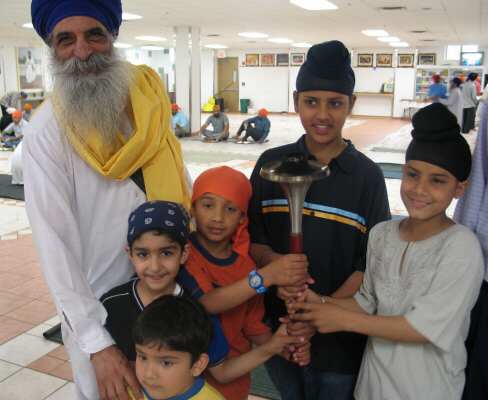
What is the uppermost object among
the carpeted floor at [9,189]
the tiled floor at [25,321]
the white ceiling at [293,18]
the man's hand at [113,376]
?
the white ceiling at [293,18]

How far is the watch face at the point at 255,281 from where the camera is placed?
1.45 m

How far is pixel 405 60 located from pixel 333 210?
2390 cm

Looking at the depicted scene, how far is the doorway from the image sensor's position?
85.0ft

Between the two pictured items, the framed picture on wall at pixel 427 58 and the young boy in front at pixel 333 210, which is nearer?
the young boy in front at pixel 333 210

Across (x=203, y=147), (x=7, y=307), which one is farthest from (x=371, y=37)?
(x=7, y=307)

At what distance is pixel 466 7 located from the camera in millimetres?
10602

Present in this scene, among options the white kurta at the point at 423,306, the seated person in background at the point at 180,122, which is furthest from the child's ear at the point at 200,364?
the seated person in background at the point at 180,122

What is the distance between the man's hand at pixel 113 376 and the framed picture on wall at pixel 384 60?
24.2 metres

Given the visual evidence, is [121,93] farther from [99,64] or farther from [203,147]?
[203,147]

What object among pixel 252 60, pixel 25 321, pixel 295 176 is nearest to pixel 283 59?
pixel 252 60

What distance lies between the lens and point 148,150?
1.64 meters

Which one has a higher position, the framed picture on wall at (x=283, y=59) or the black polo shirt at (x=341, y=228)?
the framed picture on wall at (x=283, y=59)

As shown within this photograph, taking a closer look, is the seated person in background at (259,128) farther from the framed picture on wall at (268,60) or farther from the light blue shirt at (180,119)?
the framed picture on wall at (268,60)

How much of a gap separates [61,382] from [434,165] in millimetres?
2704
